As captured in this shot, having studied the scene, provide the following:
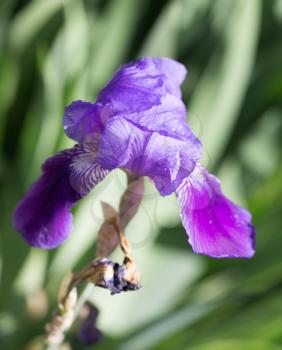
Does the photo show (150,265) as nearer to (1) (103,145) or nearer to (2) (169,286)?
(2) (169,286)

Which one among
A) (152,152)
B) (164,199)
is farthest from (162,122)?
(164,199)

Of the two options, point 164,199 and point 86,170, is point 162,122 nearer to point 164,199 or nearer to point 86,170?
point 86,170

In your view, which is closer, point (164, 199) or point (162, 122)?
point (162, 122)

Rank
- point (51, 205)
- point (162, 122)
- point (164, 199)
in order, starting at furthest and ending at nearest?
point (164, 199), point (51, 205), point (162, 122)

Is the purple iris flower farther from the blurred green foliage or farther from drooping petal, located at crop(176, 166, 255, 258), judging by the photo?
the blurred green foliage

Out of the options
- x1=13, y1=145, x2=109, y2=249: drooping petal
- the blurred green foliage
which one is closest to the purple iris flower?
x1=13, y1=145, x2=109, y2=249: drooping petal

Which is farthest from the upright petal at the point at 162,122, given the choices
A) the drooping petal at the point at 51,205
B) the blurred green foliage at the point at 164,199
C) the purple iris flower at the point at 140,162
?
the blurred green foliage at the point at 164,199

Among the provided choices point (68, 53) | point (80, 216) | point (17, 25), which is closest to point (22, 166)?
point (80, 216)
